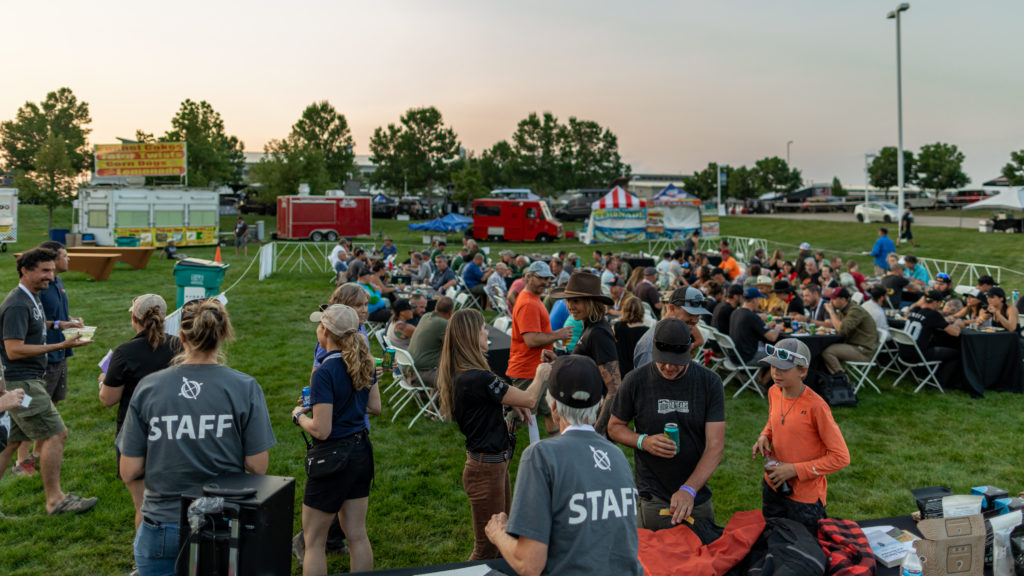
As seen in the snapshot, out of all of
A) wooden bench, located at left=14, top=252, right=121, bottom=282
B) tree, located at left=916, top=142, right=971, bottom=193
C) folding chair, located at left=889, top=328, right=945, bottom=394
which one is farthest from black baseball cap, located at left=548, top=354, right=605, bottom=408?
tree, located at left=916, top=142, right=971, bottom=193

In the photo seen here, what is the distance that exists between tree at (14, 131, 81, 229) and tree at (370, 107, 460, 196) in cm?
2897

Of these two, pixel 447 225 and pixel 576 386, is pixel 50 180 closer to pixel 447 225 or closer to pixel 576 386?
pixel 447 225

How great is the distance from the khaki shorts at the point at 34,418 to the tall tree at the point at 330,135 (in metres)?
59.3

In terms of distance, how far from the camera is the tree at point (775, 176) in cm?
7044

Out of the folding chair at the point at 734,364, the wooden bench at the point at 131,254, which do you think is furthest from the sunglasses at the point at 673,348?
the wooden bench at the point at 131,254

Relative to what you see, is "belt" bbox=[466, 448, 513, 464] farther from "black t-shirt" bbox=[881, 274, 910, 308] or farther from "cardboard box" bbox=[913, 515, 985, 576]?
"black t-shirt" bbox=[881, 274, 910, 308]

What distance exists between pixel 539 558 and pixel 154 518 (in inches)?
73.8

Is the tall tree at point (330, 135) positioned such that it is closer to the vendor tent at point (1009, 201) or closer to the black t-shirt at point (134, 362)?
the vendor tent at point (1009, 201)

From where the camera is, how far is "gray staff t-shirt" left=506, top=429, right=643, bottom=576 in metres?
2.14

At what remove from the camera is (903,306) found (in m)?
11.9

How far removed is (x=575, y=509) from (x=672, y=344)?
1.52 meters

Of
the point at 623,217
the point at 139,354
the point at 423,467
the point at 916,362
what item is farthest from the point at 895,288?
the point at 623,217

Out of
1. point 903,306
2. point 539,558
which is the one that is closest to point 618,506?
point 539,558

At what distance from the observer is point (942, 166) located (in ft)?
164
